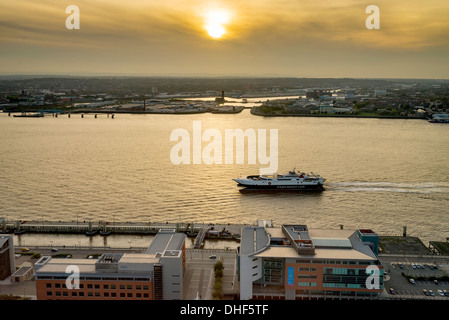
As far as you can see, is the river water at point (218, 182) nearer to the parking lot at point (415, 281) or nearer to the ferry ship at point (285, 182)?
the ferry ship at point (285, 182)

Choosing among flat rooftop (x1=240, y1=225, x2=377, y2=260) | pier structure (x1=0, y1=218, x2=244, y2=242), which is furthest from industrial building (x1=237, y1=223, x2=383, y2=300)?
pier structure (x1=0, y1=218, x2=244, y2=242)

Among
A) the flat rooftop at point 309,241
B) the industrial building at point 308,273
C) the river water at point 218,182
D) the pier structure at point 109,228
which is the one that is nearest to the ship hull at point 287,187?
the river water at point 218,182

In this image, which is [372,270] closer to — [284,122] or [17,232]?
[17,232]

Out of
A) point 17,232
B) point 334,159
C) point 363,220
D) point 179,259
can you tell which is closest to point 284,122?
point 334,159

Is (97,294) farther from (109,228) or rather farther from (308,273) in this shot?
(109,228)

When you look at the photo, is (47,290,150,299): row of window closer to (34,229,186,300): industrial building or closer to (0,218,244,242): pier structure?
(34,229,186,300): industrial building

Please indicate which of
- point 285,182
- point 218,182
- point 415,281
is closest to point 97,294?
point 415,281
